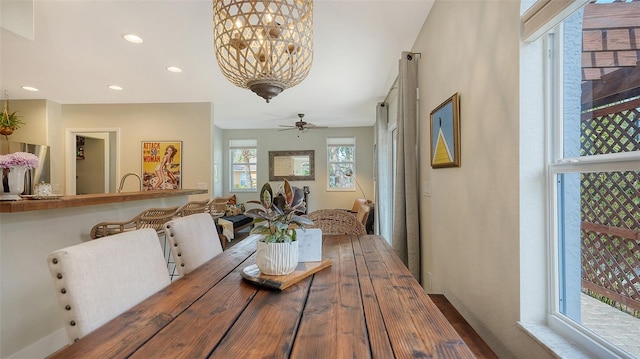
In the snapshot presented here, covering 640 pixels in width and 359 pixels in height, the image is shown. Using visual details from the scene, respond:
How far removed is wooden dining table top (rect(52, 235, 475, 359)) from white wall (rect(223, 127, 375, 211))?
237 inches

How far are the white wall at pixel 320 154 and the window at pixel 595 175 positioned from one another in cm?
607

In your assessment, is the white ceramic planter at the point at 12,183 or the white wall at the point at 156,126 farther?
the white wall at the point at 156,126

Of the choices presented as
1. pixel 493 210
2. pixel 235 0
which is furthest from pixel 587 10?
pixel 235 0

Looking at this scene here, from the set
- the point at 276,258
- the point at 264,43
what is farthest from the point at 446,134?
the point at 276,258

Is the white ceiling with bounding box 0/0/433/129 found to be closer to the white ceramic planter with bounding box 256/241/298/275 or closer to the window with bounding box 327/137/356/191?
the white ceramic planter with bounding box 256/241/298/275

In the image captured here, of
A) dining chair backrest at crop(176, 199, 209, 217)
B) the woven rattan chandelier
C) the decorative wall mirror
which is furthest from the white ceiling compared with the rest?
the decorative wall mirror

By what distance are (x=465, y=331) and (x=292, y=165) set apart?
6200 millimetres

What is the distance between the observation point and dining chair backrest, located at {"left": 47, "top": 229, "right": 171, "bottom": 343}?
87 cm

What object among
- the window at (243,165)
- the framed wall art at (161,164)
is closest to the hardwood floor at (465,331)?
the framed wall art at (161,164)

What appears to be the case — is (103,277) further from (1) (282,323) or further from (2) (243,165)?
(2) (243,165)

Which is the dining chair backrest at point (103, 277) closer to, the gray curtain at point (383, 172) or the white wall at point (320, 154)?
the gray curtain at point (383, 172)

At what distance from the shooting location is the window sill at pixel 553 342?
0.97 m

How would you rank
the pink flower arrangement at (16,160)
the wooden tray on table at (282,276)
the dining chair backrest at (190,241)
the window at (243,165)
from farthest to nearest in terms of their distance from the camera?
the window at (243,165)
the pink flower arrangement at (16,160)
the dining chair backrest at (190,241)
the wooden tray on table at (282,276)

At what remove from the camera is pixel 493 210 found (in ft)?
4.55
